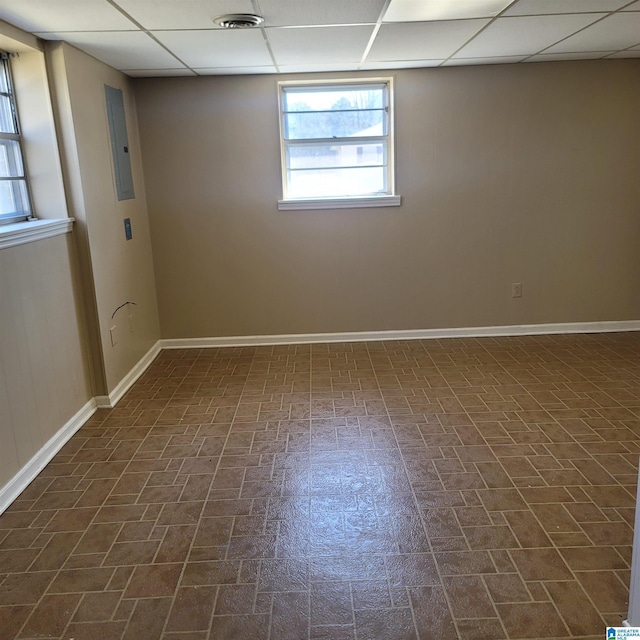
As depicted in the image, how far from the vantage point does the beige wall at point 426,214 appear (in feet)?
14.8

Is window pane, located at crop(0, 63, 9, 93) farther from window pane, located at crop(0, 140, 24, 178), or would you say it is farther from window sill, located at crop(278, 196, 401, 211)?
window sill, located at crop(278, 196, 401, 211)

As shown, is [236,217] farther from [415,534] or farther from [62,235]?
[415,534]

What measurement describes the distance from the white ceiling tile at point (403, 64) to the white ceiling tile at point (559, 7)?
1244 millimetres

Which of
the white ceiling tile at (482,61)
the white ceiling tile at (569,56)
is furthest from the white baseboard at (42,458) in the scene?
the white ceiling tile at (569,56)

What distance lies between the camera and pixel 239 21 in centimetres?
288

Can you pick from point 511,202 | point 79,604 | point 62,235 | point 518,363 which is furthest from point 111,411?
point 511,202

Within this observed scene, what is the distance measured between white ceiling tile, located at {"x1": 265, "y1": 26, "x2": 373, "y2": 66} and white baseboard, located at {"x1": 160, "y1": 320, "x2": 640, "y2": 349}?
225 centimetres

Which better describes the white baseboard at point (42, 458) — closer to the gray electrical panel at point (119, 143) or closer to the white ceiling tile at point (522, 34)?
the gray electrical panel at point (119, 143)

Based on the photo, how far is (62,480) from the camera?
9.36 feet

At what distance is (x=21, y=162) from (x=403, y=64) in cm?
279

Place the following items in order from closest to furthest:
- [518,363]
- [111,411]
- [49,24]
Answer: [49,24] < [111,411] < [518,363]

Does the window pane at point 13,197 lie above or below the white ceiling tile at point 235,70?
below

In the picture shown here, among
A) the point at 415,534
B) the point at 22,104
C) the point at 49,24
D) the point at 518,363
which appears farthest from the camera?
the point at 518,363

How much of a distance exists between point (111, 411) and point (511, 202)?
358 cm
